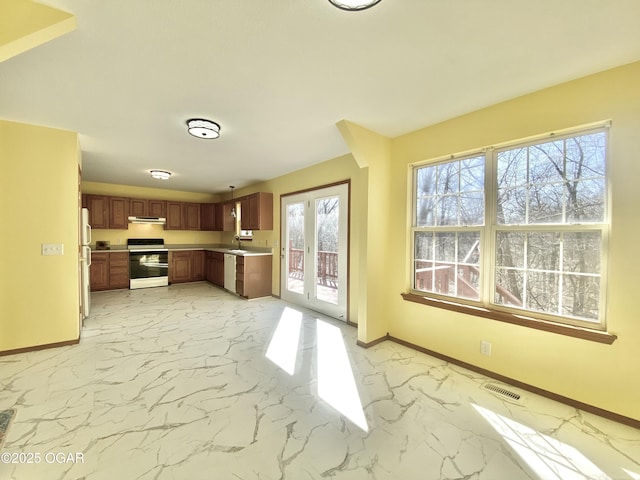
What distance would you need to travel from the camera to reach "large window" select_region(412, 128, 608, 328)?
201 cm

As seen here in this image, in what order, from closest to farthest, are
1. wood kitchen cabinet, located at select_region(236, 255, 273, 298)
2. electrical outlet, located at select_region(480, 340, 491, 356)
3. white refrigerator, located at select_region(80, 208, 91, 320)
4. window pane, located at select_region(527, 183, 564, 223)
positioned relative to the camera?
window pane, located at select_region(527, 183, 564, 223), electrical outlet, located at select_region(480, 340, 491, 356), white refrigerator, located at select_region(80, 208, 91, 320), wood kitchen cabinet, located at select_region(236, 255, 273, 298)

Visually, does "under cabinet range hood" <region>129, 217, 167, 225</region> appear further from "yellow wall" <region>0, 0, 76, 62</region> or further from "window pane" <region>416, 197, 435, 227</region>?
"window pane" <region>416, 197, 435, 227</region>

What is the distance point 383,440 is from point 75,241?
3.77 meters

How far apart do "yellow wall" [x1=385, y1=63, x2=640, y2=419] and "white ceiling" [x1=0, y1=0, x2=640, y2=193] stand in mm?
158

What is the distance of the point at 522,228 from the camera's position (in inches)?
90.2

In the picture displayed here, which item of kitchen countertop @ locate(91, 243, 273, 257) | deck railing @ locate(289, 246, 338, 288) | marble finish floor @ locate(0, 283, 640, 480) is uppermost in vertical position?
kitchen countertop @ locate(91, 243, 273, 257)

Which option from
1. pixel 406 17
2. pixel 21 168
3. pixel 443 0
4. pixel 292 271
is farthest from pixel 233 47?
pixel 292 271

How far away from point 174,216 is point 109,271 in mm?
1904

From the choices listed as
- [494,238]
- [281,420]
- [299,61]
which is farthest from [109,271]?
[494,238]

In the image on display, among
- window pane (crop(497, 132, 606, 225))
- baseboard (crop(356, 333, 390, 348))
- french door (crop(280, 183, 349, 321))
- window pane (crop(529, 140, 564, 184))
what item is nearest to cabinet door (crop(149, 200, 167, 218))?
french door (crop(280, 183, 349, 321))

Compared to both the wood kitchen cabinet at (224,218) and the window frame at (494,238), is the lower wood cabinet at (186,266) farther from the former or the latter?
the window frame at (494,238)

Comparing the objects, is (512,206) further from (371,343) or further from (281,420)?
(281,420)

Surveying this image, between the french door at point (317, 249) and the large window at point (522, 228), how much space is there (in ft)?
4.10

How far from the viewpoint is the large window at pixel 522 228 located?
201cm
